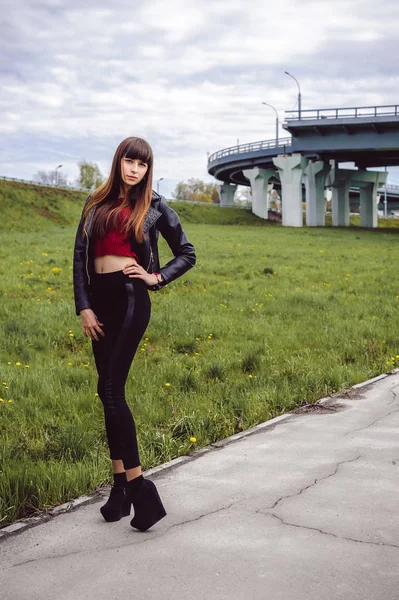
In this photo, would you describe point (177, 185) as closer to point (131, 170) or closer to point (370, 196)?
point (370, 196)

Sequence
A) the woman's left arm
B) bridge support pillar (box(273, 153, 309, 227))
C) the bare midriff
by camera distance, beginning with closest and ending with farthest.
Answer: the bare midriff, the woman's left arm, bridge support pillar (box(273, 153, 309, 227))

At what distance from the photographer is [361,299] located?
522 inches

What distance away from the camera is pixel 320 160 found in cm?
6344

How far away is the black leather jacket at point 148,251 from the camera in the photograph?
3.89 m

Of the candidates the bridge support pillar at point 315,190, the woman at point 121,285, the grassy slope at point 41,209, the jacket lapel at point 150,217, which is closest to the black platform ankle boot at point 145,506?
the woman at point 121,285

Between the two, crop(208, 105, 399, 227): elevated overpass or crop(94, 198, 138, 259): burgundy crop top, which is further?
crop(208, 105, 399, 227): elevated overpass

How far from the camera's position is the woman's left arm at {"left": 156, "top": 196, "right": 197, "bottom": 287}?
4.01m

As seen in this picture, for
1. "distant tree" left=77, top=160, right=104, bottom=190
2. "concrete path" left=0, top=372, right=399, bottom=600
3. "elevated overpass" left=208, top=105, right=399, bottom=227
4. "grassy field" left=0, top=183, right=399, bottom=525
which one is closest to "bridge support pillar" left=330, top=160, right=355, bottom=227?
"elevated overpass" left=208, top=105, right=399, bottom=227

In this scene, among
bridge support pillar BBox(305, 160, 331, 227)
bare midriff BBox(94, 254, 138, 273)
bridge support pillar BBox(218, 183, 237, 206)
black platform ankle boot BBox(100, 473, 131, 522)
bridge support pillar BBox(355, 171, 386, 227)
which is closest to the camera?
black platform ankle boot BBox(100, 473, 131, 522)

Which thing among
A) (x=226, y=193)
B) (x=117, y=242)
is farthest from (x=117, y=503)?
(x=226, y=193)

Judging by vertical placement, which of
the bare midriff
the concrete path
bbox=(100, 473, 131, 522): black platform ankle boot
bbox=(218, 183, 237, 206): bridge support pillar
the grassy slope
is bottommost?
the concrete path

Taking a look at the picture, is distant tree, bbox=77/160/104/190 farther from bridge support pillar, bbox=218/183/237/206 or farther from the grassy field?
the grassy field

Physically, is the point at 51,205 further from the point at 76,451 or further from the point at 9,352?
the point at 76,451

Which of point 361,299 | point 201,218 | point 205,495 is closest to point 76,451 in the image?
Answer: point 205,495
